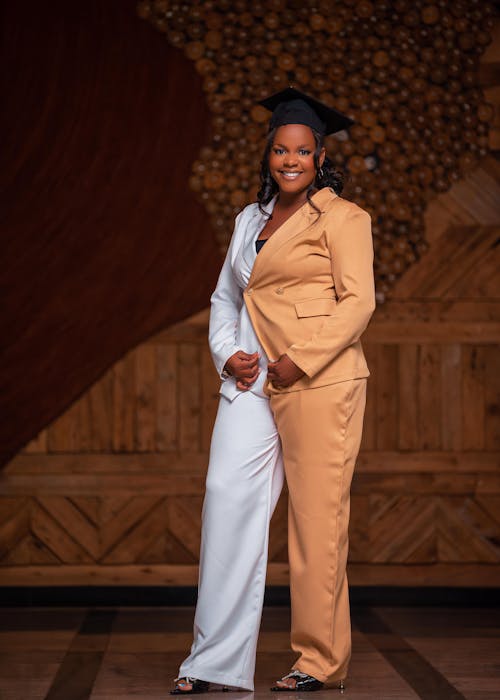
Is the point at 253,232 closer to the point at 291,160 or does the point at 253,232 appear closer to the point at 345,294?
the point at 291,160

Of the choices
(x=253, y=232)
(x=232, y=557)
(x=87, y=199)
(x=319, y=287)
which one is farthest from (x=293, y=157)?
(x=87, y=199)

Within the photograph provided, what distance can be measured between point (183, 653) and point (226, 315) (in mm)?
1132

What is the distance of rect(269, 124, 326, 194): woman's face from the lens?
2732mm

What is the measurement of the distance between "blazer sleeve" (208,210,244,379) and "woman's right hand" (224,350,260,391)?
0.03 meters

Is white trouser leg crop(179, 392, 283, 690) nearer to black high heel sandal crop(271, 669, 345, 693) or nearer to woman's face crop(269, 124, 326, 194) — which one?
black high heel sandal crop(271, 669, 345, 693)

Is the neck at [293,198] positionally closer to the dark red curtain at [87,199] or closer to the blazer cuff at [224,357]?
the blazer cuff at [224,357]

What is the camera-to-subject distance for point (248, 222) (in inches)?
114

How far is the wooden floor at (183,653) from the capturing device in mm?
2756

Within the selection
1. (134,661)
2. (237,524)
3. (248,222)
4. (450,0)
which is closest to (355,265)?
(248,222)

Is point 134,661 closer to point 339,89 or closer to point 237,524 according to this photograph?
point 237,524

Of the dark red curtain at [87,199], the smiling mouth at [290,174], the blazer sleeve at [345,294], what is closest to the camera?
the blazer sleeve at [345,294]

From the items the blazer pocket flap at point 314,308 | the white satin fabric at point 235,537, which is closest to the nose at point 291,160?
the blazer pocket flap at point 314,308

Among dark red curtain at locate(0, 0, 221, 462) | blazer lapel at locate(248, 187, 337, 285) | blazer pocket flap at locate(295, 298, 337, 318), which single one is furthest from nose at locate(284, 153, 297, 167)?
dark red curtain at locate(0, 0, 221, 462)

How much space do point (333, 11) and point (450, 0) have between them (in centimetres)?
49
